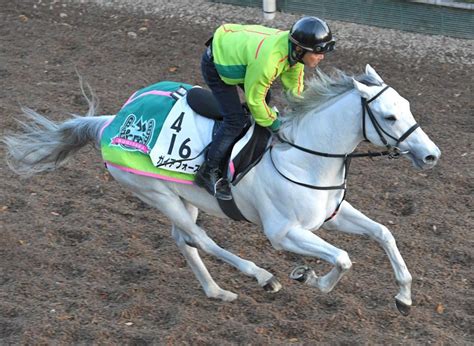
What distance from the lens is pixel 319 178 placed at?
5.20 m

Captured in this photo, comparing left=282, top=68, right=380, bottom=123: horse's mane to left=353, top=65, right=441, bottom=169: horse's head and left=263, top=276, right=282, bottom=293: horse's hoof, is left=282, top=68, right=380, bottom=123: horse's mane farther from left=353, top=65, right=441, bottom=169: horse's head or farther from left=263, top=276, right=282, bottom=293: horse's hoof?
left=263, top=276, right=282, bottom=293: horse's hoof

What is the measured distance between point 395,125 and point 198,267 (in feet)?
6.06

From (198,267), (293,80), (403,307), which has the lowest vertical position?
(198,267)

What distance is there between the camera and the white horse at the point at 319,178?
486cm

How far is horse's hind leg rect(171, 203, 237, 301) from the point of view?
5938 millimetres

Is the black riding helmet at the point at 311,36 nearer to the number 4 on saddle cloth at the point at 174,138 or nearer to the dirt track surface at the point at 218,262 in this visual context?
the number 4 on saddle cloth at the point at 174,138

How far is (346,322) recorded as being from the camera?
5535 millimetres

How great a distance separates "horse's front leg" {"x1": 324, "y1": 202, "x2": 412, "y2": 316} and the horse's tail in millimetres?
1895

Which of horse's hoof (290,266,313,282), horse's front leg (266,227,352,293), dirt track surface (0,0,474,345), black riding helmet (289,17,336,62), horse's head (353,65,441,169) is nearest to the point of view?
horse's head (353,65,441,169)

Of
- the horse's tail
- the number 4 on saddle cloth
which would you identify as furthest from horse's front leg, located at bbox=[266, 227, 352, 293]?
the horse's tail

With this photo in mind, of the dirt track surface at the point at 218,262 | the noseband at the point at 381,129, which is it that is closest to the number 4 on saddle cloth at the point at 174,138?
the noseband at the point at 381,129

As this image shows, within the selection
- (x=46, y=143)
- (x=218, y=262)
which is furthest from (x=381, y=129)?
(x=46, y=143)

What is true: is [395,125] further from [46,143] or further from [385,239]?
[46,143]

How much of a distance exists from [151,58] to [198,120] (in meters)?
4.34
